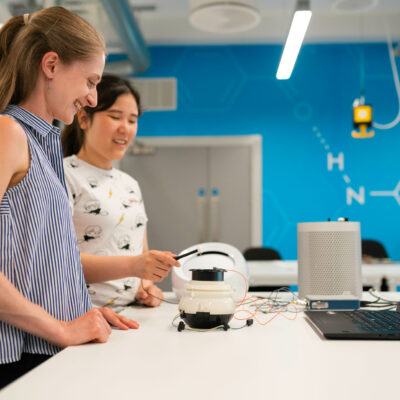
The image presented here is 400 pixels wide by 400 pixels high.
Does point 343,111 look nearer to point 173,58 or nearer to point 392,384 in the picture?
point 173,58

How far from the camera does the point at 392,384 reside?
0.70m

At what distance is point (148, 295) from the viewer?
4.97ft

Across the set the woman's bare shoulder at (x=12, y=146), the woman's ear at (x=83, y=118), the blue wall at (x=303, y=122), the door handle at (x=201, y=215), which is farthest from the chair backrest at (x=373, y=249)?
the woman's bare shoulder at (x=12, y=146)

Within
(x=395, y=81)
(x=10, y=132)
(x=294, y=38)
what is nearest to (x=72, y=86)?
(x=10, y=132)

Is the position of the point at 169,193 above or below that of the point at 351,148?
below

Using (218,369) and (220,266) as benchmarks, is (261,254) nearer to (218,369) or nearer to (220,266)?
(220,266)

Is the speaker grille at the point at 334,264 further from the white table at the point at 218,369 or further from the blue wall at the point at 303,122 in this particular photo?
the blue wall at the point at 303,122

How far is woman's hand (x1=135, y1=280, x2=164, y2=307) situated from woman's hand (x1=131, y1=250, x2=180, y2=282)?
8.3 inches

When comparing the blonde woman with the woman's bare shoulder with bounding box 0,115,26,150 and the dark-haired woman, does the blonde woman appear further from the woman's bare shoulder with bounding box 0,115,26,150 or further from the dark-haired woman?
the dark-haired woman

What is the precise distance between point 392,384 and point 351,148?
14.5 feet

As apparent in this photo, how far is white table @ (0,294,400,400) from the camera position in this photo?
66 centimetres

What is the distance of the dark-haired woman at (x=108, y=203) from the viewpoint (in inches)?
52.7

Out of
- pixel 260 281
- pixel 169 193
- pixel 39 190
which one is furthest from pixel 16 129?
pixel 169 193

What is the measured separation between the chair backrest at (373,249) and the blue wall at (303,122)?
0.58m
